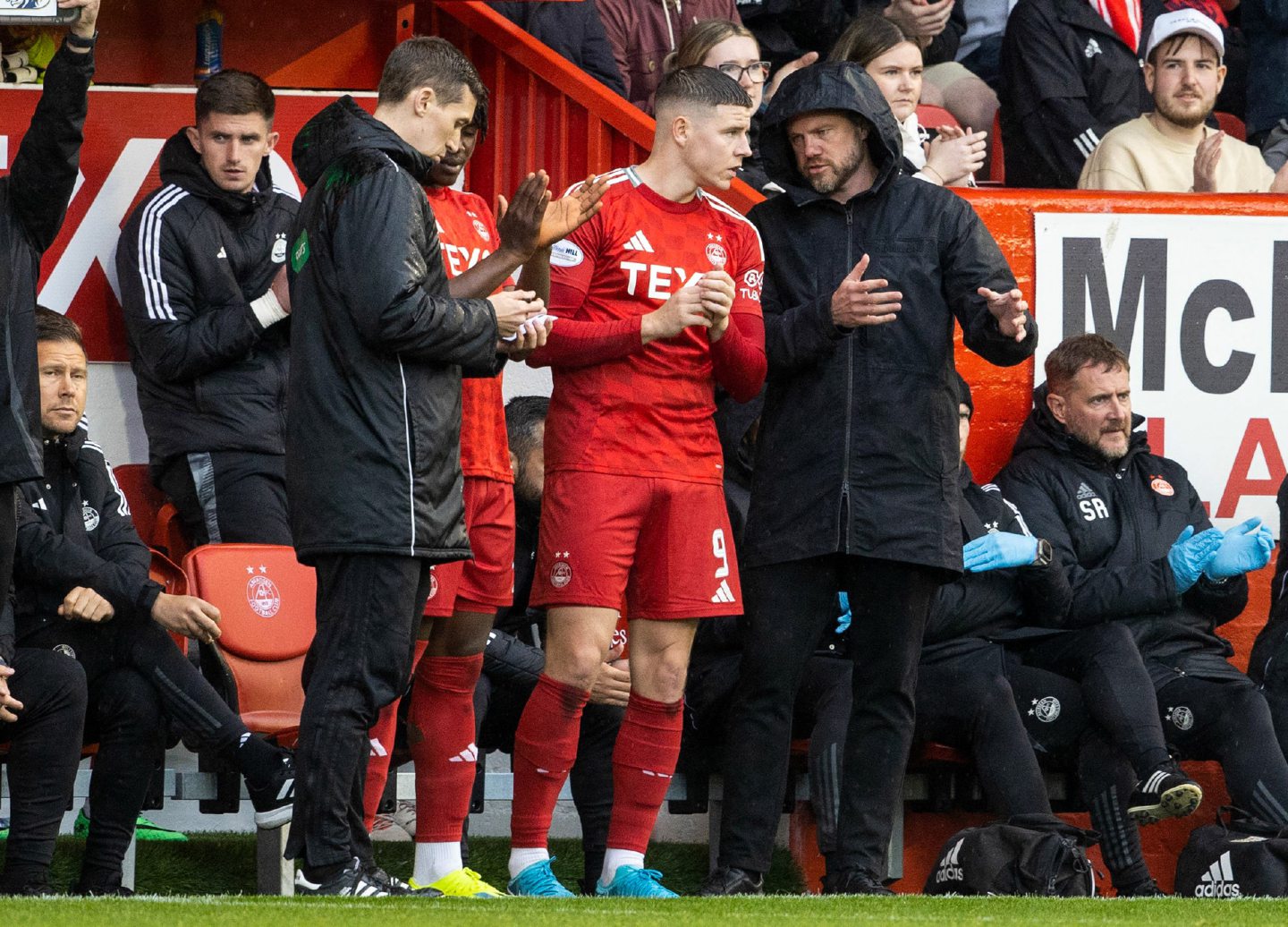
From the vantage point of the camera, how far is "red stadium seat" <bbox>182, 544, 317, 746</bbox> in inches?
244

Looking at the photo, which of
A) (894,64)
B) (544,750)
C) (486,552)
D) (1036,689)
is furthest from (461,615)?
(894,64)

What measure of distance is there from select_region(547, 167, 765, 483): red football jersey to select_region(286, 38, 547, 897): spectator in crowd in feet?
2.17

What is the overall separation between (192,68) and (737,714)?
380cm

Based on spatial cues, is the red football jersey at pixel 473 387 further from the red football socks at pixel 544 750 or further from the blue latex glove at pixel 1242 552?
the blue latex glove at pixel 1242 552

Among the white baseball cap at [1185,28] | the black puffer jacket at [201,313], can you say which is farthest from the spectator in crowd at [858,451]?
the white baseball cap at [1185,28]

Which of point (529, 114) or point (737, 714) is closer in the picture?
point (737, 714)

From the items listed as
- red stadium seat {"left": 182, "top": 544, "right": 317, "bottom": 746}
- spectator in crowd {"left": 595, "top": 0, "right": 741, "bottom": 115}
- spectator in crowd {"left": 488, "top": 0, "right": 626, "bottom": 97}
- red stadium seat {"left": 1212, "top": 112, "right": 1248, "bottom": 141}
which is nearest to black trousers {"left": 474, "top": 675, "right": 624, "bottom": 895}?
red stadium seat {"left": 182, "top": 544, "right": 317, "bottom": 746}

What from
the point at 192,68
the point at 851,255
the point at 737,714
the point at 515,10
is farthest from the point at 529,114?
the point at 737,714

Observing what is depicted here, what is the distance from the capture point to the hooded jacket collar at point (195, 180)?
22.7ft

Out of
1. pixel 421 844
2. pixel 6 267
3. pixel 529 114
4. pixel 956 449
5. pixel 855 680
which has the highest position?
pixel 529 114

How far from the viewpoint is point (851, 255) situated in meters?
5.59

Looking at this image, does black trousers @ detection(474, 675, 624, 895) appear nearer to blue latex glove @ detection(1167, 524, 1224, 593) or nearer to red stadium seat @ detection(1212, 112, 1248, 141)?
blue latex glove @ detection(1167, 524, 1224, 593)

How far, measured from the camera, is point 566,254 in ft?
17.6

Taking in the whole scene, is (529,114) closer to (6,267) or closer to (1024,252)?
(1024,252)
